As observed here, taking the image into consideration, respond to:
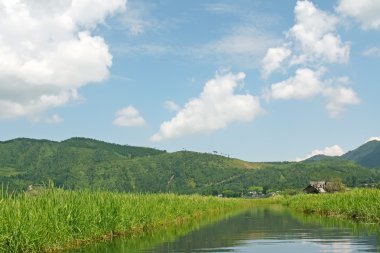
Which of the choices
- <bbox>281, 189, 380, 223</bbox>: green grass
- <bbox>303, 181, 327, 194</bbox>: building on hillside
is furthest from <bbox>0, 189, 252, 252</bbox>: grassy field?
<bbox>303, 181, 327, 194</bbox>: building on hillside

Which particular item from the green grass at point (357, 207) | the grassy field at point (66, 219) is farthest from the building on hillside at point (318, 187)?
the grassy field at point (66, 219)

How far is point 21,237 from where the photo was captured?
534 inches

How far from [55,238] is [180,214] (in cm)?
1757

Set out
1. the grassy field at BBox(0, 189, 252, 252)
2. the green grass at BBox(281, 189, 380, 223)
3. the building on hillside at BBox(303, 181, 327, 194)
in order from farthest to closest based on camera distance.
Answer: the building on hillside at BBox(303, 181, 327, 194) → the green grass at BBox(281, 189, 380, 223) → the grassy field at BBox(0, 189, 252, 252)

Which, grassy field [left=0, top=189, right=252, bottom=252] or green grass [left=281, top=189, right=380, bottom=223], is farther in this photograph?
green grass [left=281, top=189, right=380, bottom=223]

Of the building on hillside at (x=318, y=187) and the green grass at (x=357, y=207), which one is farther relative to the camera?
the building on hillside at (x=318, y=187)

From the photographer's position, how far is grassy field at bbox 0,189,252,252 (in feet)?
44.8

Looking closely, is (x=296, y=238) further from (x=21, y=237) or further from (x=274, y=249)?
(x=21, y=237)

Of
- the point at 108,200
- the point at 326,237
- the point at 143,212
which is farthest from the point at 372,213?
the point at 108,200

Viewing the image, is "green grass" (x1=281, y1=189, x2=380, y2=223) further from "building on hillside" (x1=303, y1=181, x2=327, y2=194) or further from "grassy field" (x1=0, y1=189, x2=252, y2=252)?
"building on hillside" (x1=303, y1=181, x2=327, y2=194)

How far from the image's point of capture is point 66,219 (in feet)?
54.3

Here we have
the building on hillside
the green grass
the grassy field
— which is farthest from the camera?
the building on hillside

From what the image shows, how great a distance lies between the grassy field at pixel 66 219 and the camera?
13.7 metres

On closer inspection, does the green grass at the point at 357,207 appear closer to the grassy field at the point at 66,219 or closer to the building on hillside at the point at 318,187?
the grassy field at the point at 66,219
